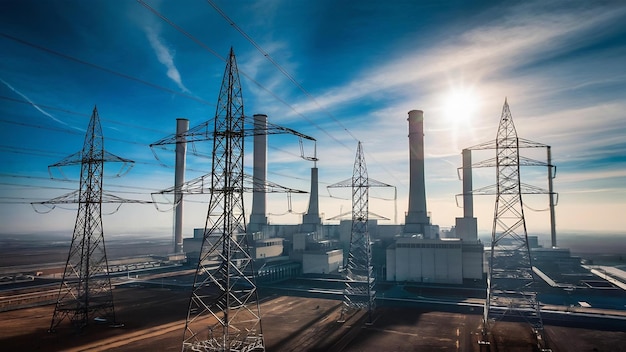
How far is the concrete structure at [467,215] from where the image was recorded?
232 feet

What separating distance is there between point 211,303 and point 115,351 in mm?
16437

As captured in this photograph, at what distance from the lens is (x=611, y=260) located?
8569 centimetres

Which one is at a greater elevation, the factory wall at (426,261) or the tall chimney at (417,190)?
the tall chimney at (417,190)

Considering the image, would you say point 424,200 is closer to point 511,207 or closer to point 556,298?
point 556,298

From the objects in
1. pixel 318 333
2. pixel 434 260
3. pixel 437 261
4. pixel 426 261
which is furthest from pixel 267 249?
pixel 318 333

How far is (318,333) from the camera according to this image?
29219 millimetres

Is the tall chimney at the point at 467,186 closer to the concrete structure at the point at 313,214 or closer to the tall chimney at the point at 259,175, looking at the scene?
the concrete structure at the point at 313,214

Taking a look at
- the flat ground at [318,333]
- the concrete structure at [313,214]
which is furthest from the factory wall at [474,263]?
the concrete structure at [313,214]

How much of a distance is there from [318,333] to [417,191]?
4059 centimetres

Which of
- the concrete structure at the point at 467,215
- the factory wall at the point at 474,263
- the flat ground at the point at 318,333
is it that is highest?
the concrete structure at the point at 467,215

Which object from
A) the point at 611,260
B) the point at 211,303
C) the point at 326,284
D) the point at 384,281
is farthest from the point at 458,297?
the point at 611,260

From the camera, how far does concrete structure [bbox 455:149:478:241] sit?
7062cm

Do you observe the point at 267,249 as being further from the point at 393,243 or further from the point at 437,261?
the point at 437,261

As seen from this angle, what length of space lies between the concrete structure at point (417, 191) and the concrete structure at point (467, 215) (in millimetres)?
11136
